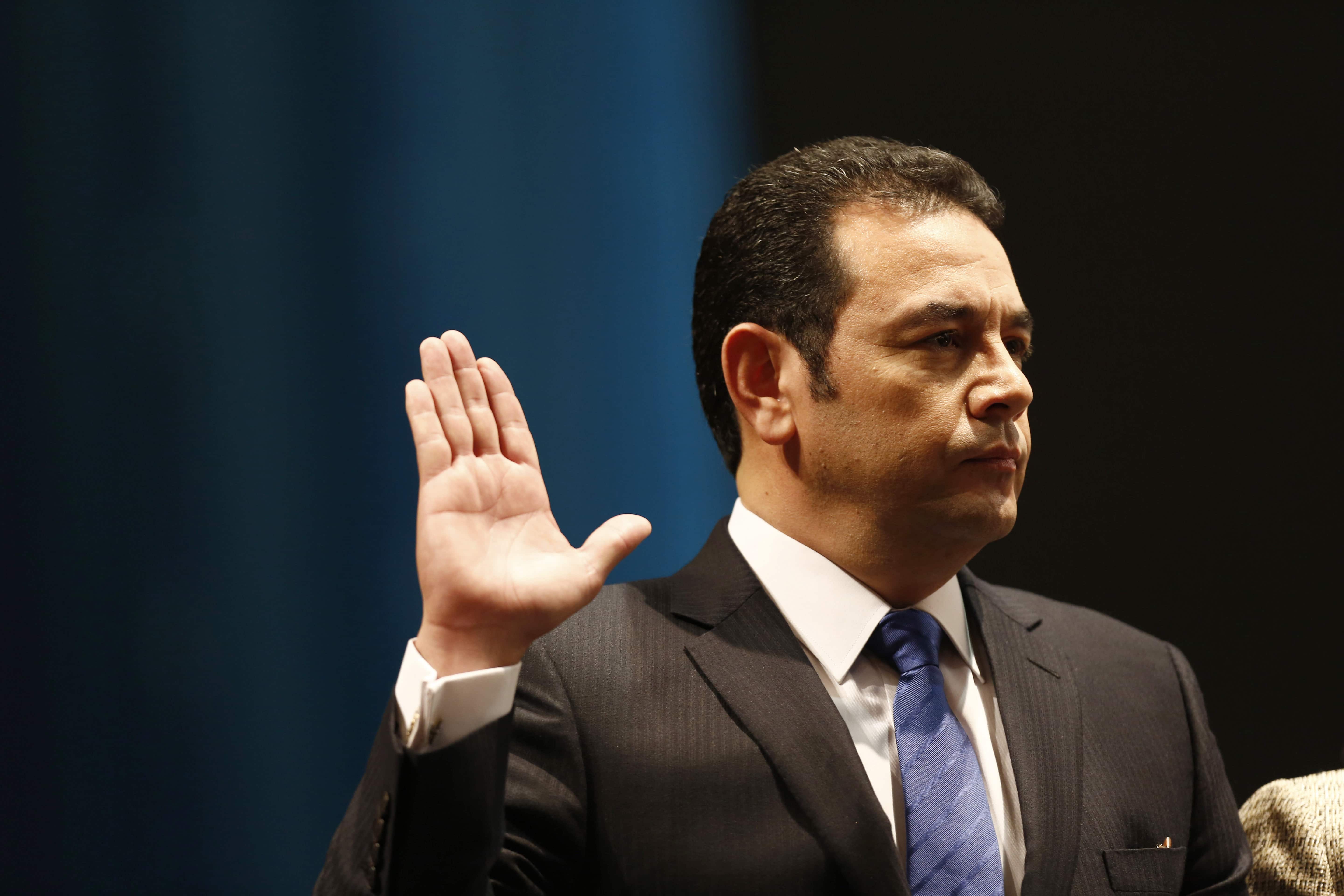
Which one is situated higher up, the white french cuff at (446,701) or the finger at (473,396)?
the finger at (473,396)

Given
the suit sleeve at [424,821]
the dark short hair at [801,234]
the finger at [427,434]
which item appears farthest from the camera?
the dark short hair at [801,234]

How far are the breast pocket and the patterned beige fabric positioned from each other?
9.6 inches

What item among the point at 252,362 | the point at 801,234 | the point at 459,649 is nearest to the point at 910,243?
the point at 801,234

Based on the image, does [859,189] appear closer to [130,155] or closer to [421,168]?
[421,168]

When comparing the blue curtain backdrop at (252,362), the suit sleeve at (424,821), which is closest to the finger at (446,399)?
the suit sleeve at (424,821)

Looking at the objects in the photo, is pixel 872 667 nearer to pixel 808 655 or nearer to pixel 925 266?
pixel 808 655

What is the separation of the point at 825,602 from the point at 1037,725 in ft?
1.14

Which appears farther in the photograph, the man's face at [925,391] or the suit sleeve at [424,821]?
the man's face at [925,391]

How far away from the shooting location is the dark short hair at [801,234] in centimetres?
162

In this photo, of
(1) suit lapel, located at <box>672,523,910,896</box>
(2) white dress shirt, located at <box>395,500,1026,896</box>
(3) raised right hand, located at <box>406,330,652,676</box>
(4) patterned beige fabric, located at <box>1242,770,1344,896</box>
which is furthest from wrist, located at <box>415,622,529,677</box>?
(4) patterned beige fabric, located at <box>1242,770,1344,896</box>

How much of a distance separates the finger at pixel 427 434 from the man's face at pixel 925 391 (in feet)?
1.86

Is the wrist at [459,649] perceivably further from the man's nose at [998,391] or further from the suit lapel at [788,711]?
the man's nose at [998,391]

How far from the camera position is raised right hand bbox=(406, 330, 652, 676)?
3.98 feet

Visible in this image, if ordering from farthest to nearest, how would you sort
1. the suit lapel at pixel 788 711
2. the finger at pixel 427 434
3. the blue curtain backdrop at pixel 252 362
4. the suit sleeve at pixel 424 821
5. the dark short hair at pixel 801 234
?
the blue curtain backdrop at pixel 252 362 → the dark short hair at pixel 801 234 → the suit lapel at pixel 788 711 → the finger at pixel 427 434 → the suit sleeve at pixel 424 821
